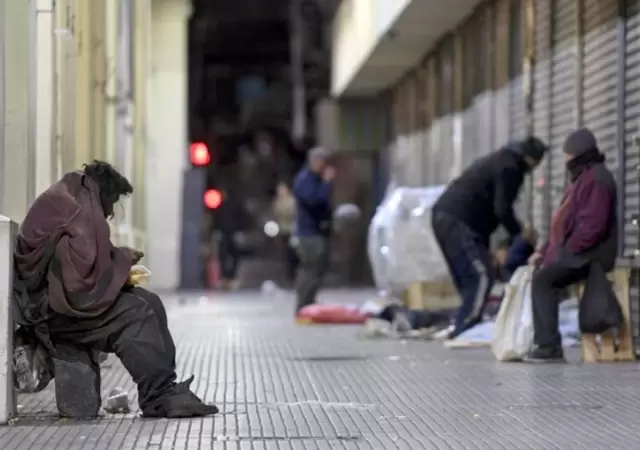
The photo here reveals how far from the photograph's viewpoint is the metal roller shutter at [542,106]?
1451cm

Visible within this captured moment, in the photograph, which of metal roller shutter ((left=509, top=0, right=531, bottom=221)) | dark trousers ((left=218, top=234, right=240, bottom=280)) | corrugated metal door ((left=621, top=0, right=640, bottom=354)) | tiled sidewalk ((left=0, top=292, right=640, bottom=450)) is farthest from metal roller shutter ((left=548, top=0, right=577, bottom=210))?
dark trousers ((left=218, top=234, right=240, bottom=280))

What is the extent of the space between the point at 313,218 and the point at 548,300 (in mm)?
5976

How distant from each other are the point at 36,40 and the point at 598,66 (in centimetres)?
509

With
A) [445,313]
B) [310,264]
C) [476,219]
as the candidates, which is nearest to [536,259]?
[476,219]

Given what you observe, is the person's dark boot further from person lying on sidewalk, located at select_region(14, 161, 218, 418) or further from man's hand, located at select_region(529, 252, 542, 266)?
man's hand, located at select_region(529, 252, 542, 266)

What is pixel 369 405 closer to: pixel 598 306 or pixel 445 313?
pixel 598 306

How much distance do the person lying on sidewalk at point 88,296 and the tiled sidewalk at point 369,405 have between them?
26 centimetres

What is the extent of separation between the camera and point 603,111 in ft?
41.4

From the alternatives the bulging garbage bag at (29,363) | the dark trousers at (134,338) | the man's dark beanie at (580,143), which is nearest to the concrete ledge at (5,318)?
the bulging garbage bag at (29,363)

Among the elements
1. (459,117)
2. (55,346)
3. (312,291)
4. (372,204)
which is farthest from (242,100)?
(55,346)

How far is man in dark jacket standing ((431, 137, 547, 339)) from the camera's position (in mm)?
12500

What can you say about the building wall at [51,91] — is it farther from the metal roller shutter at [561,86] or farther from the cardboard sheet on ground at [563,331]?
the metal roller shutter at [561,86]

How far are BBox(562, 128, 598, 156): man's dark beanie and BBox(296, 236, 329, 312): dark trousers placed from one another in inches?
227

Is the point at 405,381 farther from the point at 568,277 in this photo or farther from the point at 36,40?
the point at 36,40
